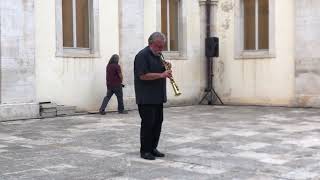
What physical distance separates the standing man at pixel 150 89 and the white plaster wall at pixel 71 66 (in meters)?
6.86

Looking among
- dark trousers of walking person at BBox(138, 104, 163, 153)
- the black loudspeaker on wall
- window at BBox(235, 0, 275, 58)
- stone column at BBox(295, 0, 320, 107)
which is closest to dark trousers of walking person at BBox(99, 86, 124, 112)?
the black loudspeaker on wall

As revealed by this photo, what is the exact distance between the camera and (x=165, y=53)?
18094mm

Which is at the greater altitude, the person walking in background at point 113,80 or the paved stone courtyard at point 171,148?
the person walking in background at point 113,80

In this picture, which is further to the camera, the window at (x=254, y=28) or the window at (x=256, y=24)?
the window at (x=256, y=24)

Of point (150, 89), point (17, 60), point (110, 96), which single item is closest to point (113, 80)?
point (110, 96)

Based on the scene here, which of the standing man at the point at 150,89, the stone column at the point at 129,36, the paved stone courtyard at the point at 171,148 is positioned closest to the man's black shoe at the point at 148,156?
the standing man at the point at 150,89

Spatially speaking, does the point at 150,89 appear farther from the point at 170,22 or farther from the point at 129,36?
the point at 170,22

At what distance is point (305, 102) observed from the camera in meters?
17.1

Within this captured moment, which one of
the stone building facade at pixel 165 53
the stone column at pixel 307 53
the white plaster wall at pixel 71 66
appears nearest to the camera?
the stone building facade at pixel 165 53

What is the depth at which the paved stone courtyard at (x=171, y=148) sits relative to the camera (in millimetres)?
6984

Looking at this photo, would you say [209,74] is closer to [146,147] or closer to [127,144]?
[127,144]

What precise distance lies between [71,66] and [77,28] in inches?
46.7

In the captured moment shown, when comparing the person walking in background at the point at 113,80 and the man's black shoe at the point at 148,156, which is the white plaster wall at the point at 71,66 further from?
the man's black shoe at the point at 148,156

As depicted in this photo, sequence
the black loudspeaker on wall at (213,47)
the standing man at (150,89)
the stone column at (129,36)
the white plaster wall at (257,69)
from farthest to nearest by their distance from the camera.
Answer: the black loudspeaker on wall at (213,47) → the white plaster wall at (257,69) → the stone column at (129,36) → the standing man at (150,89)
